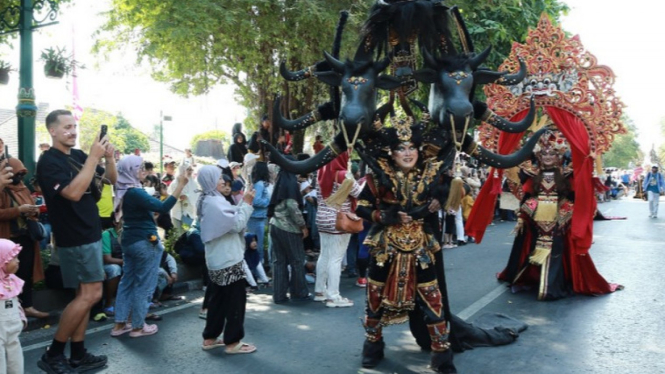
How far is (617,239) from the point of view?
1350 centimetres

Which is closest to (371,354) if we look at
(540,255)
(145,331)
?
(145,331)

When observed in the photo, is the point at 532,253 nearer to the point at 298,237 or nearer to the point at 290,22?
the point at 298,237

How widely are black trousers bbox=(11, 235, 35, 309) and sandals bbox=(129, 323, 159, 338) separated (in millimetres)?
1370

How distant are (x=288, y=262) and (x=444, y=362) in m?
3.37

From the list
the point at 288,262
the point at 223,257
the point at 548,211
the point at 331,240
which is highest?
the point at 548,211

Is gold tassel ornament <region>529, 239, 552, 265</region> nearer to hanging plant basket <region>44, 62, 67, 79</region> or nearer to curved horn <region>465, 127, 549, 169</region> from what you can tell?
curved horn <region>465, 127, 549, 169</region>

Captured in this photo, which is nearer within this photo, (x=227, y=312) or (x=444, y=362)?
(x=444, y=362)

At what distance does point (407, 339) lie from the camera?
5602mm

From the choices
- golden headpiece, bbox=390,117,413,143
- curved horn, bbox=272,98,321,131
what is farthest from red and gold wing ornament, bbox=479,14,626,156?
curved horn, bbox=272,98,321,131

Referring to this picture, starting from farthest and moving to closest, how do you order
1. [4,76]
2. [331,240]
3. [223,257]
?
[4,76], [331,240], [223,257]

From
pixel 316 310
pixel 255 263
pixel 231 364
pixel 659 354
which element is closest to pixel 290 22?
pixel 255 263

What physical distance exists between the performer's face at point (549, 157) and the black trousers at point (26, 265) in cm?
645

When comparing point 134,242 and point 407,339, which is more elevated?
point 134,242

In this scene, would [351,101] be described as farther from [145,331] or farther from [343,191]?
[145,331]
